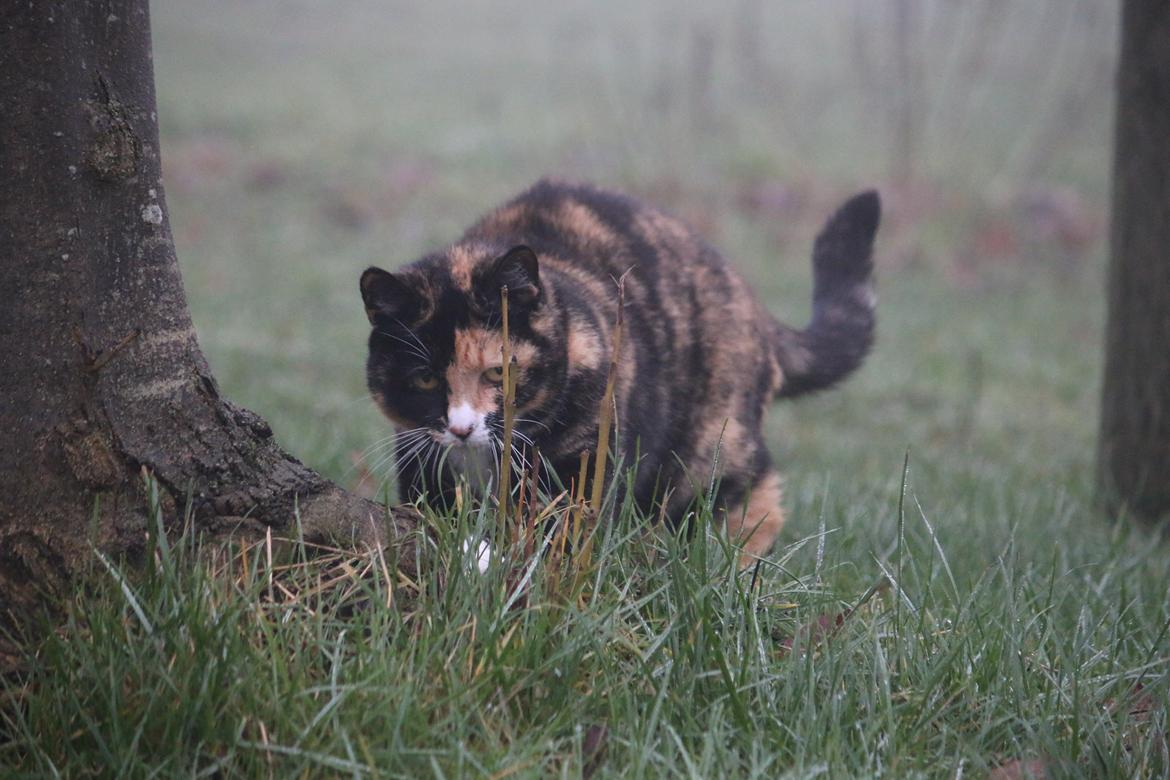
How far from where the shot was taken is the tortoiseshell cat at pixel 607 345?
270 cm

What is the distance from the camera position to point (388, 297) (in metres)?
2.73

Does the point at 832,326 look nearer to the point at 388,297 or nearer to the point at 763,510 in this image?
the point at 763,510

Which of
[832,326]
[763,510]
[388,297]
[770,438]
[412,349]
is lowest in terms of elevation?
[770,438]

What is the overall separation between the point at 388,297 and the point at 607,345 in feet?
2.04

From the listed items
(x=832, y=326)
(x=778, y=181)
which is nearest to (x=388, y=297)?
(x=832, y=326)

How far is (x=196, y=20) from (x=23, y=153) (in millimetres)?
16274

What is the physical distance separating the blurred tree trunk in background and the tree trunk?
3.45 metres

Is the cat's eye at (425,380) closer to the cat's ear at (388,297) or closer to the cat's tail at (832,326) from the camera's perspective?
the cat's ear at (388,297)

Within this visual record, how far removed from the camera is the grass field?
1.79 metres

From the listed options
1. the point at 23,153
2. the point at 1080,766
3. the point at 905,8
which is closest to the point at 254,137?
the point at 905,8

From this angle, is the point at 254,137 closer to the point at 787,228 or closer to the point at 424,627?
the point at 787,228

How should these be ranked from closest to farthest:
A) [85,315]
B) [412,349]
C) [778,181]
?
[85,315]
[412,349]
[778,181]

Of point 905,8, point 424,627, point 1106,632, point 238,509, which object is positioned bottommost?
point 1106,632

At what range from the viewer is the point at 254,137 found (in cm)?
1284
